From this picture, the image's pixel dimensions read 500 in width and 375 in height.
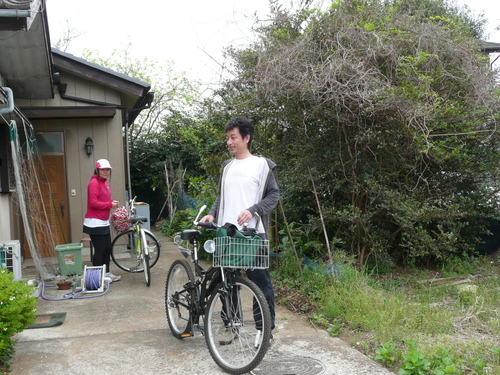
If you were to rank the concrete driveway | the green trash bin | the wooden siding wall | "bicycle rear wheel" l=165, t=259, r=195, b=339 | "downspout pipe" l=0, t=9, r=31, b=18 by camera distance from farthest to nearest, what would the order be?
the wooden siding wall < the green trash bin < "downspout pipe" l=0, t=9, r=31, b=18 < "bicycle rear wheel" l=165, t=259, r=195, b=339 < the concrete driveway

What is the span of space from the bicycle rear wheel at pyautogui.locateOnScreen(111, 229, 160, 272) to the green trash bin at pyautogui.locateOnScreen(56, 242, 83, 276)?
522 millimetres

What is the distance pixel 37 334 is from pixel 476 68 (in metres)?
5.35

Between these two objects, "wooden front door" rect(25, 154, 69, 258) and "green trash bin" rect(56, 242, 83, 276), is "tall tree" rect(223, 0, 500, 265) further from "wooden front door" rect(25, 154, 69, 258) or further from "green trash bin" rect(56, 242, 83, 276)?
"wooden front door" rect(25, 154, 69, 258)

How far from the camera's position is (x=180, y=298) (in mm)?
4004

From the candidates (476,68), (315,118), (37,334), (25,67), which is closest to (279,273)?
(315,118)

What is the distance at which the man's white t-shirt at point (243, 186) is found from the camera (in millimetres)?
3707

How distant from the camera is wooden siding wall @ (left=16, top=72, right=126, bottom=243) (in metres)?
8.40

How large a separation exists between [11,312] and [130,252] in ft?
14.6

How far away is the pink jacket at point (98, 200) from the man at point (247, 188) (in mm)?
2788

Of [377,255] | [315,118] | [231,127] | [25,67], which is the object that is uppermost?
[25,67]

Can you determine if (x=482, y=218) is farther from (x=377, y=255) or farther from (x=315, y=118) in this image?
(x=315, y=118)

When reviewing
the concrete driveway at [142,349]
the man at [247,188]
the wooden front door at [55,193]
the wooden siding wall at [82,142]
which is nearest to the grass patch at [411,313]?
the concrete driveway at [142,349]

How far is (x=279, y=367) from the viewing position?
344 centimetres

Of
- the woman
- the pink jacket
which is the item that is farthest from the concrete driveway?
the pink jacket
